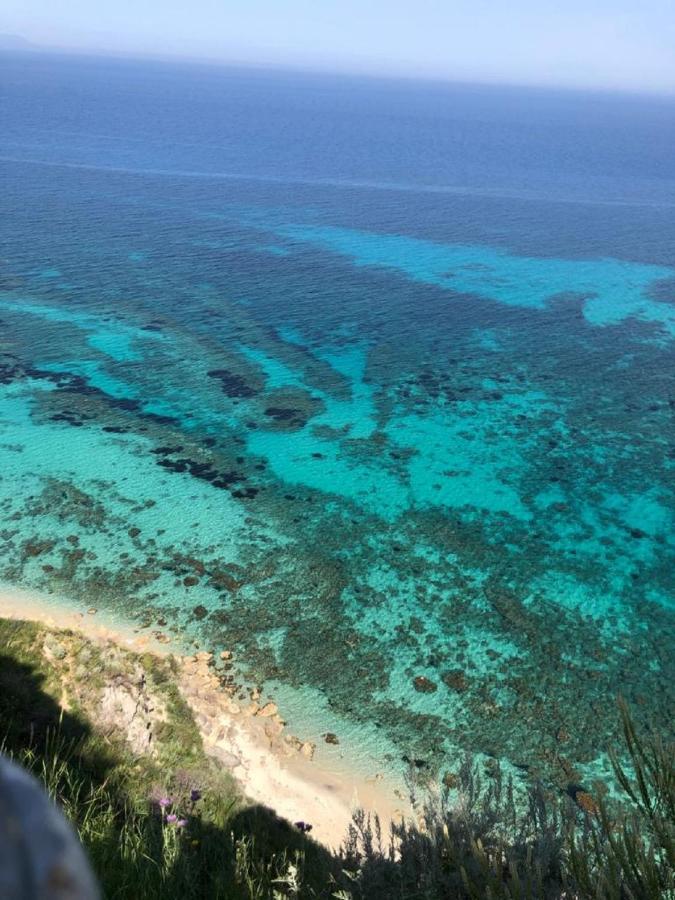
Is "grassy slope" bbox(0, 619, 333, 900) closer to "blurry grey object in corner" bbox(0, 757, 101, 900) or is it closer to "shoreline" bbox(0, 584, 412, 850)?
"shoreline" bbox(0, 584, 412, 850)

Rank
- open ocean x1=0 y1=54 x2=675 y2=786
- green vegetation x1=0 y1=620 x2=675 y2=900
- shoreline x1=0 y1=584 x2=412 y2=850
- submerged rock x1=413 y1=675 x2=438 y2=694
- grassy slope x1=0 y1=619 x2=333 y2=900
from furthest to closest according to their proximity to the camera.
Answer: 1. open ocean x1=0 y1=54 x2=675 y2=786
2. submerged rock x1=413 y1=675 x2=438 y2=694
3. shoreline x1=0 y1=584 x2=412 y2=850
4. grassy slope x1=0 y1=619 x2=333 y2=900
5. green vegetation x1=0 y1=620 x2=675 y2=900

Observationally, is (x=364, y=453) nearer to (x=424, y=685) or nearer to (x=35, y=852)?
(x=424, y=685)

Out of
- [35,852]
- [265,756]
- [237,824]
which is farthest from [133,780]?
[35,852]

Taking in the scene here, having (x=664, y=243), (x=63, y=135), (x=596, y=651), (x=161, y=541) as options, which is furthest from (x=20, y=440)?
(x=63, y=135)

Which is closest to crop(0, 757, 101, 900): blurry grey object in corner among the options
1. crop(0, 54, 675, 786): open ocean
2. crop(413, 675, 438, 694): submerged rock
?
crop(0, 54, 675, 786): open ocean

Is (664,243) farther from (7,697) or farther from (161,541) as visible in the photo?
(7,697)
